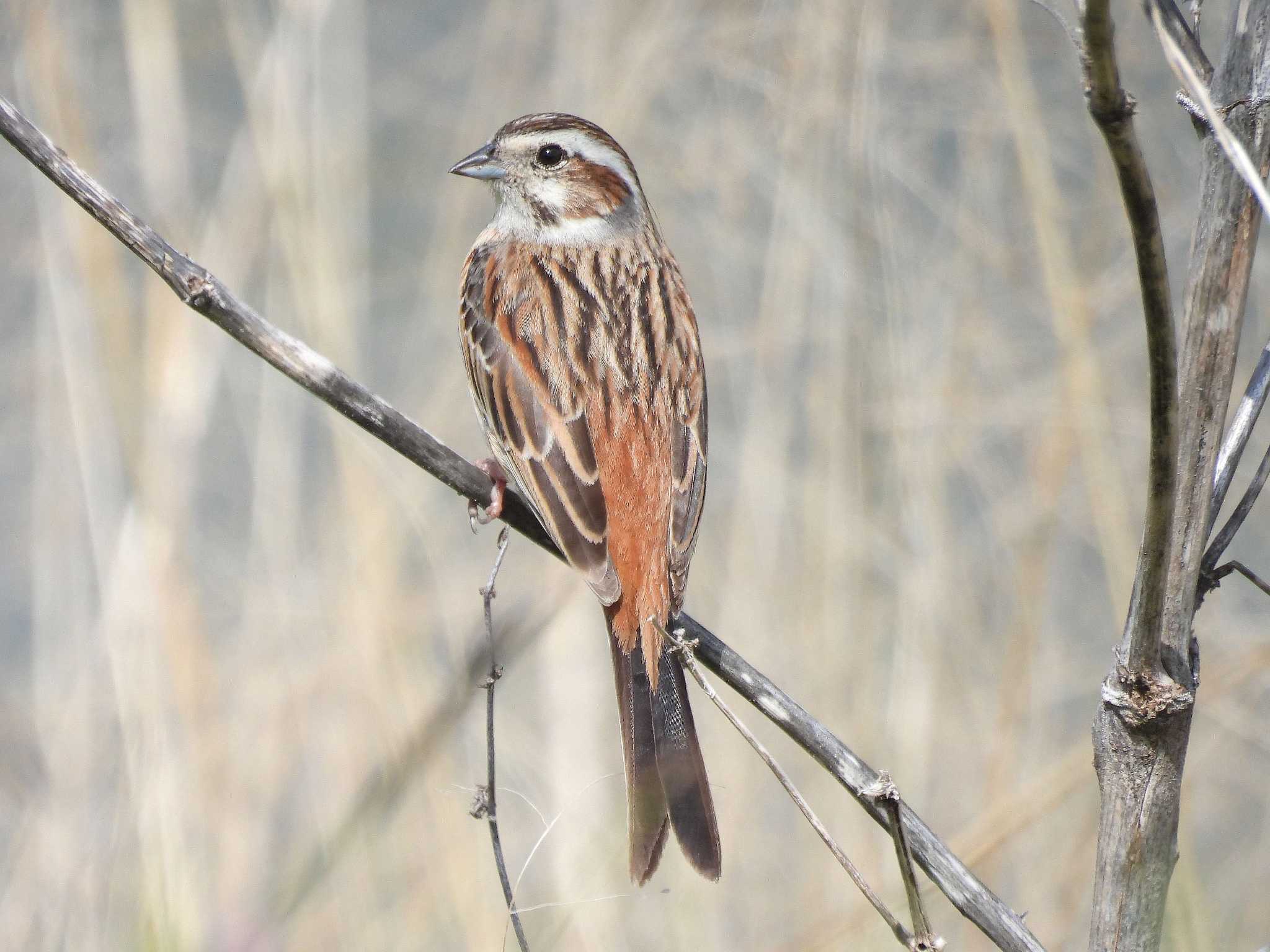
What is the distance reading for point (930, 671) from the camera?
10.9ft

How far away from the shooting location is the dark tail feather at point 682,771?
74.2 inches

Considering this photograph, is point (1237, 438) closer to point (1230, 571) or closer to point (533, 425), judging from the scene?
point (1230, 571)

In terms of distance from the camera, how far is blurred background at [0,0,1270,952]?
2934 millimetres

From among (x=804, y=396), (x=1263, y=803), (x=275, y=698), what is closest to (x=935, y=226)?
(x=804, y=396)

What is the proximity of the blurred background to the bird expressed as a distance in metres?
0.48

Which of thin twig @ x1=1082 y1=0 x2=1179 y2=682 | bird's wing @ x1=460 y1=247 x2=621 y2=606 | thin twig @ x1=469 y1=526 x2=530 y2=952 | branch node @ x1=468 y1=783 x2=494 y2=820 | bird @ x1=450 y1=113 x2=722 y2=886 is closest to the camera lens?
thin twig @ x1=1082 y1=0 x2=1179 y2=682

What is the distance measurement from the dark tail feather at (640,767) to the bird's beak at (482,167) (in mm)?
1119

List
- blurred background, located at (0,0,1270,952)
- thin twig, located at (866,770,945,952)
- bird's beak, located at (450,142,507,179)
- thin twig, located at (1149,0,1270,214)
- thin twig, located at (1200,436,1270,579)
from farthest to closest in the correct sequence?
blurred background, located at (0,0,1270,952) < bird's beak, located at (450,142,507,179) < thin twig, located at (1200,436,1270,579) < thin twig, located at (866,770,945,952) < thin twig, located at (1149,0,1270,214)

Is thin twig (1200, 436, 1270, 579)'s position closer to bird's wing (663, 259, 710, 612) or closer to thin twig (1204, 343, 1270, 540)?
thin twig (1204, 343, 1270, 540)

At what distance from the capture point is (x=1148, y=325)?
103 cm

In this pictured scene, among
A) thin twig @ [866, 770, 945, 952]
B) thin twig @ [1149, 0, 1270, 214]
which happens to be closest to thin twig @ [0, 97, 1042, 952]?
thin twig @ [866, 770, 945, 952]

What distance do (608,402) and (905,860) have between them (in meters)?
1.27

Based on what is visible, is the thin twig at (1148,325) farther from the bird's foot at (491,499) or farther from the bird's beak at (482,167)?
the bird's beak at (482,167)

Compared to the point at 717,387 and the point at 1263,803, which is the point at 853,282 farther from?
the point at 1263,803
